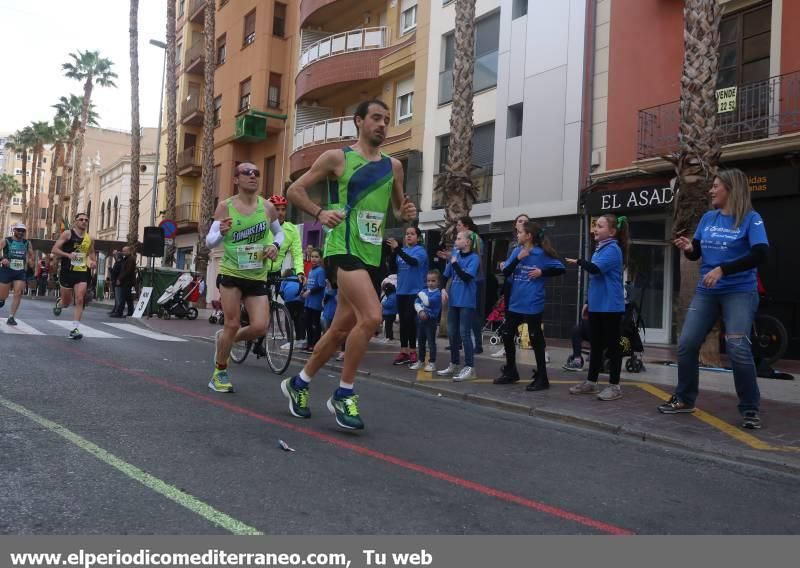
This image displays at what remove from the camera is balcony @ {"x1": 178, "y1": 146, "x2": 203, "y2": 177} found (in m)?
38.8

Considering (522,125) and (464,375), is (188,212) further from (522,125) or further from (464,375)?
(464,375)

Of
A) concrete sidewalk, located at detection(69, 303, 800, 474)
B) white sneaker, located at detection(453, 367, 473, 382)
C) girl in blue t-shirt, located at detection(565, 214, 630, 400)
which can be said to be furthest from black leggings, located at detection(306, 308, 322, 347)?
girl in blue t-shirt, located at detection(565, 214, 630, 400)

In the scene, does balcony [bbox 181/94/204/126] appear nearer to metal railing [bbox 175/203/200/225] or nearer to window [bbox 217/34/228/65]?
window [bbox 217/34/228/65]

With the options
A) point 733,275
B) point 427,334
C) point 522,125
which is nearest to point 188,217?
point 522,125

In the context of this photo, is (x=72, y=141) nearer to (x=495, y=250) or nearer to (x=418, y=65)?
(x=418, y=65)

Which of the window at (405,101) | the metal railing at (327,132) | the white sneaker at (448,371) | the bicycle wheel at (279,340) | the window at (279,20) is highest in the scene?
the window at (279,20)

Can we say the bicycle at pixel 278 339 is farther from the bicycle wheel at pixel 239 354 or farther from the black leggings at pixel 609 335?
the black leggings at pixel 609 335

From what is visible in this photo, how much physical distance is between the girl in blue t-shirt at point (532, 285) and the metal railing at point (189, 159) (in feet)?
111

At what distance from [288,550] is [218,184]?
113 ft

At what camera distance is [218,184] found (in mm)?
35469

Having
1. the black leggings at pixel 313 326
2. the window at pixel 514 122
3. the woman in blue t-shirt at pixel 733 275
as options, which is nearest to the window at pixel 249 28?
the window at pixel 514 122

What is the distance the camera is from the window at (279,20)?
3222cm

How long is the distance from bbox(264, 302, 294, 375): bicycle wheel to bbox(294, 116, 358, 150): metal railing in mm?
16829

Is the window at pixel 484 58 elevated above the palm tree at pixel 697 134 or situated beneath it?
elevated above
